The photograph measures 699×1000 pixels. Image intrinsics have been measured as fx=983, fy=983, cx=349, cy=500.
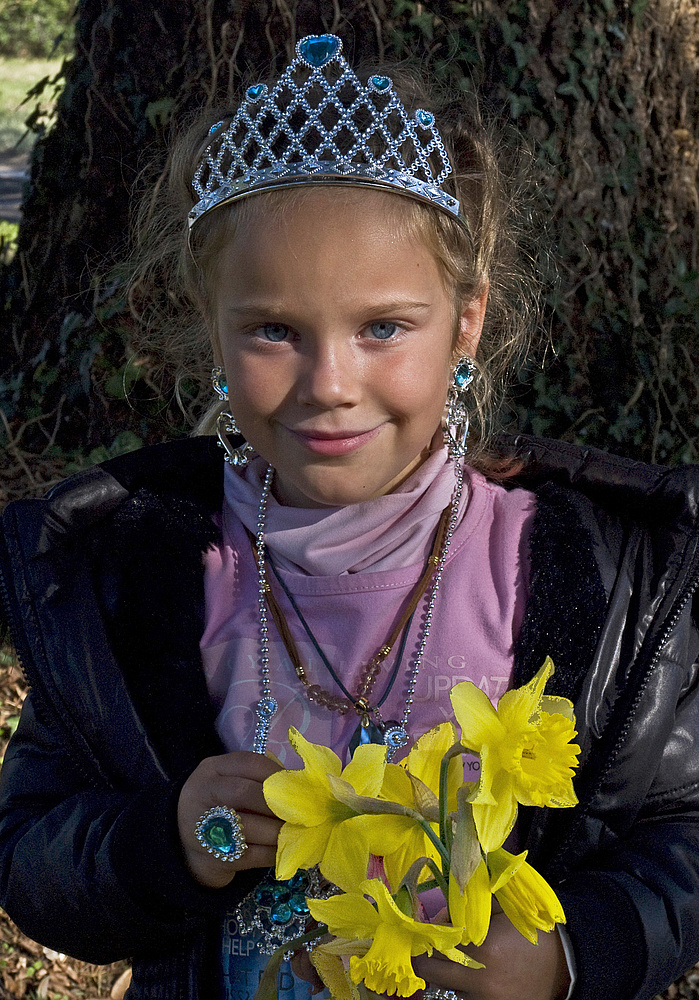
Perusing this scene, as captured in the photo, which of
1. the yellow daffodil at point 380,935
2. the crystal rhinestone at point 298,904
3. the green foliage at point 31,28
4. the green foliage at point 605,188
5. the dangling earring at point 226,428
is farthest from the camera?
the green foliage at point 31,28

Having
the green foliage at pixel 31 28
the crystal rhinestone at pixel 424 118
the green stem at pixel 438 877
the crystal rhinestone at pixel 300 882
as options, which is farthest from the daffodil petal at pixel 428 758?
the green foliage at pixel 31 28

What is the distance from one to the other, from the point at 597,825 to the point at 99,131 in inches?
112

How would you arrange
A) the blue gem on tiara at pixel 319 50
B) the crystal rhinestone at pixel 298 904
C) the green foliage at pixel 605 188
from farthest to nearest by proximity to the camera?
1. the green foliage at pixel 605 188
2. the blue gem on tiara at pixel 319 50
3. the crystal rhinestone at pixel 298 904

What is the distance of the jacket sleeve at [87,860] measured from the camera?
5.08 feet

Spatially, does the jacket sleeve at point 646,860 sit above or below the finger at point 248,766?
below

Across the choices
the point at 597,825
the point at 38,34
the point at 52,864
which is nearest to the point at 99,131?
the point at 52,864

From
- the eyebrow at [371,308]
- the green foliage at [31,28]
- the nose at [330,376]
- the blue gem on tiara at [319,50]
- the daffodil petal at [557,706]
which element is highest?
the green foliage at [31,28]

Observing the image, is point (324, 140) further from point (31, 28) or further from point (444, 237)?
point (31, 28)

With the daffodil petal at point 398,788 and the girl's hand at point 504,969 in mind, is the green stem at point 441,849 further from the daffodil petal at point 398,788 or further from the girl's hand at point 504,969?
the girl's hand at point 504,969

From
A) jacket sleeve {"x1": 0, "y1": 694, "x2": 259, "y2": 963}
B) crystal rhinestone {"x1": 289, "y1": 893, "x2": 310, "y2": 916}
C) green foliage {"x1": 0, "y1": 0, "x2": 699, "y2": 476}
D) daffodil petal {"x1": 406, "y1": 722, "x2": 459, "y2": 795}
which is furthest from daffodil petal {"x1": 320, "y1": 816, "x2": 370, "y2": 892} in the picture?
green foliage {"x1": 0, "y1": 0, "x2": 699, "y2": 476}

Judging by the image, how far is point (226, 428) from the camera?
Result: 1931 millimetres

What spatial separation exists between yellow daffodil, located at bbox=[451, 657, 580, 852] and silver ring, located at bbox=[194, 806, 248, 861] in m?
0.52

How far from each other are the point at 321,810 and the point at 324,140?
3.57 ft

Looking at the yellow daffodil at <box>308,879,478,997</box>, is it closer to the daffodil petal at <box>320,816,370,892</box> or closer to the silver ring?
the daffodil petal at <box>320,816,370,892</box>
